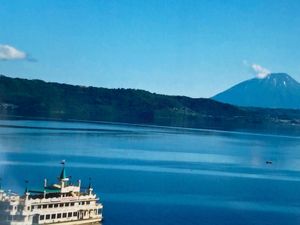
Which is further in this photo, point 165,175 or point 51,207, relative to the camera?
point 165,175

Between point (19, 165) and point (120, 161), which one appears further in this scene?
point (120, 161)

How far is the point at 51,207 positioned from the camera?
4075 centimetres

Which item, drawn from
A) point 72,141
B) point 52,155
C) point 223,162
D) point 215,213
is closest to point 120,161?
point 52,155

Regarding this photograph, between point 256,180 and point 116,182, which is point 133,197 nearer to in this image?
point 116,182

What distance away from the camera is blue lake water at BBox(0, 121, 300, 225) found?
52281 mm

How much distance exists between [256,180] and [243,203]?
20041mm

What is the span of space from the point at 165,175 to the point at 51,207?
36.6 meters

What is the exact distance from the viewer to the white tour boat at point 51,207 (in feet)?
125

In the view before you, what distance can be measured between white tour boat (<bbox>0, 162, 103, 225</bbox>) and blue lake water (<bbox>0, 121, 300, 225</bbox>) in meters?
2.62

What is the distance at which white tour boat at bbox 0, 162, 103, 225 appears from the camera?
3825 cm

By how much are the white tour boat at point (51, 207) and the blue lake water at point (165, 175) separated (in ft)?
8.58

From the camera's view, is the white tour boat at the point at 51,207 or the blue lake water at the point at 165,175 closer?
the white tour boat at the point at 51,207

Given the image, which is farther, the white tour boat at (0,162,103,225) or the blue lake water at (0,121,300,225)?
the blue lake water at (0,121,300,225)

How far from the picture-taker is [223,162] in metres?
98.9
